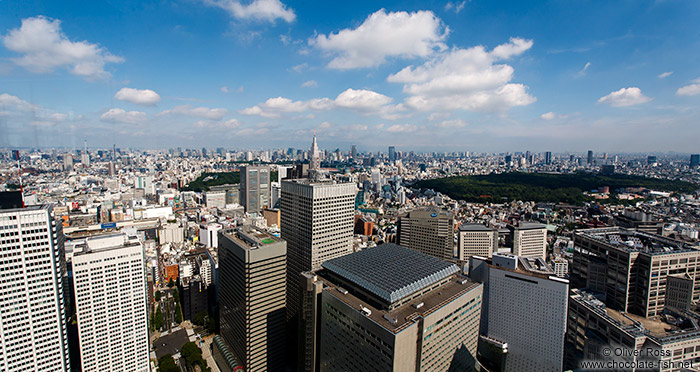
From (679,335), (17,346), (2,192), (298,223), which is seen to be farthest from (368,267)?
(2,192)

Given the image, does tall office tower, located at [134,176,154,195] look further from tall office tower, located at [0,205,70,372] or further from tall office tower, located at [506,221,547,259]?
tall office tower, located at [506,221,547,259]

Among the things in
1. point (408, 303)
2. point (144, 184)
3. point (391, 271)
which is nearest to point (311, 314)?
point (391, 271)

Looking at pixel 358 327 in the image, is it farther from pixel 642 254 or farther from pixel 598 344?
pixel 642 254

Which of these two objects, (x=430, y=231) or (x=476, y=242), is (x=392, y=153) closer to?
(x=476, y=242)

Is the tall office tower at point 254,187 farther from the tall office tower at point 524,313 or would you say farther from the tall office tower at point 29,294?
the tall office tower at point 524,313

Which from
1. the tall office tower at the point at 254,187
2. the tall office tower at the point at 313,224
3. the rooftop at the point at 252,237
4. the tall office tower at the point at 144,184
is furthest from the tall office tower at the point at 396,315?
the tall office tower at the point at 144,184

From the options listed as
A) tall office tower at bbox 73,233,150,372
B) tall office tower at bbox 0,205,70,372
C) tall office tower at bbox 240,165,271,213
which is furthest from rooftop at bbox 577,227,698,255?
tall office tower at bbox 240,165,271,213
